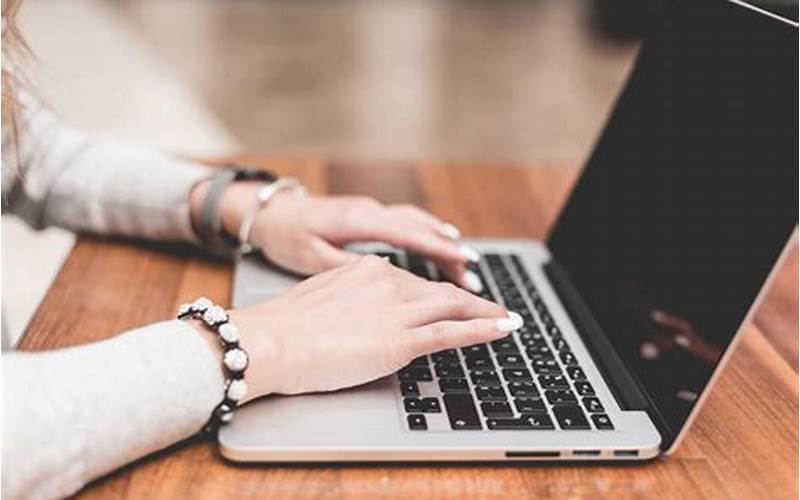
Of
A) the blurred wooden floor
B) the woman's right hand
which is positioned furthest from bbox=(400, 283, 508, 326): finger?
the blurred wooden floor

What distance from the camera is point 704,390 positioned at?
26.8 inches

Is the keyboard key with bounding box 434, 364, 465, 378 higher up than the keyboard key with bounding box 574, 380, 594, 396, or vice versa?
the keyboard key with bounding box 574, 380, 594, 396

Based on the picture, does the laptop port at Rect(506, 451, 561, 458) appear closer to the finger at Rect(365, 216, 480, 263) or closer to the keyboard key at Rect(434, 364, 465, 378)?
the keyboard key at Rect(434, 364, 465, 378)

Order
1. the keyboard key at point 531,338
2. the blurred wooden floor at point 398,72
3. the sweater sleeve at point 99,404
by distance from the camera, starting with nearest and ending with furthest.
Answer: the sweater sleeve at point 99,404
the keyboard key at point 531,338
the blurred wooden floor at point 398,72

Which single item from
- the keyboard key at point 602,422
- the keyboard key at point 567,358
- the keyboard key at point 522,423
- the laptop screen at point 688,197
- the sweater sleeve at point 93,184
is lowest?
the sweater sleeve at point 93,184

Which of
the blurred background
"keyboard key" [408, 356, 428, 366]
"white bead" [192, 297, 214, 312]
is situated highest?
"white bead" [192, 297, 214, 312]

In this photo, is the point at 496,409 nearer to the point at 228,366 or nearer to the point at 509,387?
the point at 509,387

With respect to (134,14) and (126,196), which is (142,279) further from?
(134,14)

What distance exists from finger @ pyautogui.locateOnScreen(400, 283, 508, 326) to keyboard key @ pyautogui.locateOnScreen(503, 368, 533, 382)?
0.04 metres

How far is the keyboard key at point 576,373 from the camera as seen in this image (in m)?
0.75

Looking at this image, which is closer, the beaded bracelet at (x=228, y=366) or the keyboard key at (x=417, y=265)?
the beaded bracelet at (x=228, y=366)

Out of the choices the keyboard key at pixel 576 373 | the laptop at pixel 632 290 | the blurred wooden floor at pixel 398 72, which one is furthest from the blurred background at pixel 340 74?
the keyboard key at pixel 576 373

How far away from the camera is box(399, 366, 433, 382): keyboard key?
73 cm

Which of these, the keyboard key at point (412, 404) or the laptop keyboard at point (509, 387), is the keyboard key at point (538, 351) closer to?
the laptop keyboard at point (509, 387)
